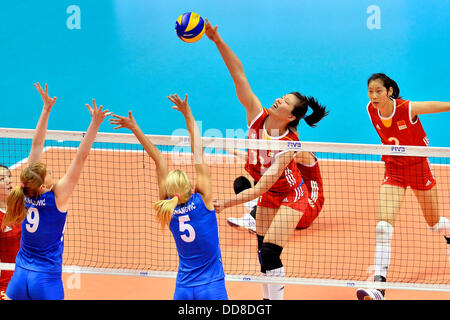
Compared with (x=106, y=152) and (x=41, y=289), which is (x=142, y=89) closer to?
(x=106, y=152)

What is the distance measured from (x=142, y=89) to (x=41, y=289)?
9.11 meters

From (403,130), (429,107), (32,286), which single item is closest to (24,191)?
Answer: (32,286)

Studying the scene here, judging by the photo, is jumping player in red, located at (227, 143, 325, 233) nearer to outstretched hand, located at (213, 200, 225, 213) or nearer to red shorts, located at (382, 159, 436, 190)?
red shorts, located at (382, 159, 436, 190)

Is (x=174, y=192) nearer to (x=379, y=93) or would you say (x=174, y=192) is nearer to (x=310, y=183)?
(x=310, y=183)

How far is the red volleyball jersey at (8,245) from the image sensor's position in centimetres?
583

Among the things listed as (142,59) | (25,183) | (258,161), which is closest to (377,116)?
(258,161)

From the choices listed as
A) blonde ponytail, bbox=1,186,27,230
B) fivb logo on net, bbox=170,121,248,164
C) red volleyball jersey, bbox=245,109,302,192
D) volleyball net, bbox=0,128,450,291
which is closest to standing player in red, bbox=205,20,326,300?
red volleyball jersey, bbox=245,109,302,192

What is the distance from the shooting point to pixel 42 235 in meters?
5.04

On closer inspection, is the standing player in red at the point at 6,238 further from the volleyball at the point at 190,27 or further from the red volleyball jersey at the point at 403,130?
the red volleyball jersey at the point at 403,130

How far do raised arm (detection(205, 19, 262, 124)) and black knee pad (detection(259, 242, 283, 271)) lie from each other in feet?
4.21

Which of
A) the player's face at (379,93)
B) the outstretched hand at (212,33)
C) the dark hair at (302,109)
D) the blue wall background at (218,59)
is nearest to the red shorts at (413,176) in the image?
the player's face at (379,93)

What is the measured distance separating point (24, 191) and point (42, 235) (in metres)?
0.37

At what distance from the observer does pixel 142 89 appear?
13805 millimetres

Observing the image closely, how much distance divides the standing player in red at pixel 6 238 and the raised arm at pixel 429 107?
3990 mm
